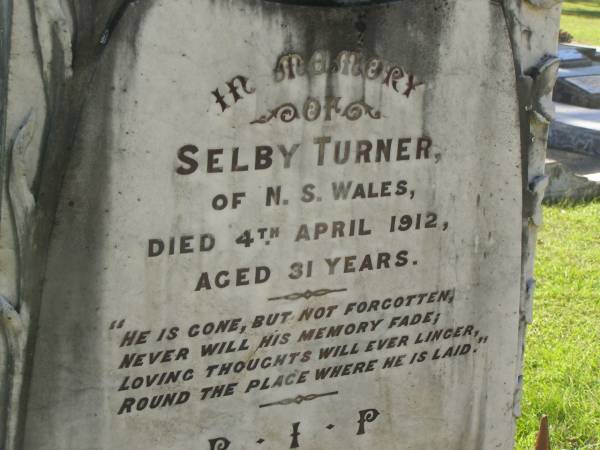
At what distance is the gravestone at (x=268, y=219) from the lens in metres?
2.82

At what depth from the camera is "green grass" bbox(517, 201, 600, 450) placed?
4629 millimetres

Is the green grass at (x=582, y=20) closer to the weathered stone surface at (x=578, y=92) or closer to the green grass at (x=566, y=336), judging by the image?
the weathered stone surface at (x=578, y=92)

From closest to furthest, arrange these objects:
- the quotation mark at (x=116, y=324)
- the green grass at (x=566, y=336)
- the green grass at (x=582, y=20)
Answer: the quotation mark at (x=116, y=324), the green grass at (x=566, y=336), the green grass at (x=582, y=20)

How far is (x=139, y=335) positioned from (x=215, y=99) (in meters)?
0.67

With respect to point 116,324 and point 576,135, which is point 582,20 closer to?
point 576,135

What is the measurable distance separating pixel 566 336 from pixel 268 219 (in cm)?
299

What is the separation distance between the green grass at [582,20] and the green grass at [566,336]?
993cm

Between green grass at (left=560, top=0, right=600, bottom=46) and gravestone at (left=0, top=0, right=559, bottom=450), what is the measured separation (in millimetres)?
13738

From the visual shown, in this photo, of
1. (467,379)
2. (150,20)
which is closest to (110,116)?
(150,20)

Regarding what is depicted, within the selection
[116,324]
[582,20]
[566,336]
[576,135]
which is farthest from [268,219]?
[582,20]

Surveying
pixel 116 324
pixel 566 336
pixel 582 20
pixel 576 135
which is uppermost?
pixel 116 324

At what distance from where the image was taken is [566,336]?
5684mm

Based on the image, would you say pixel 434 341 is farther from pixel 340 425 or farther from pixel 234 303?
pixel 234 303

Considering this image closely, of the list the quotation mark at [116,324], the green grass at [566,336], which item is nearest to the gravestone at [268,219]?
the quotation mark at [116,324]
